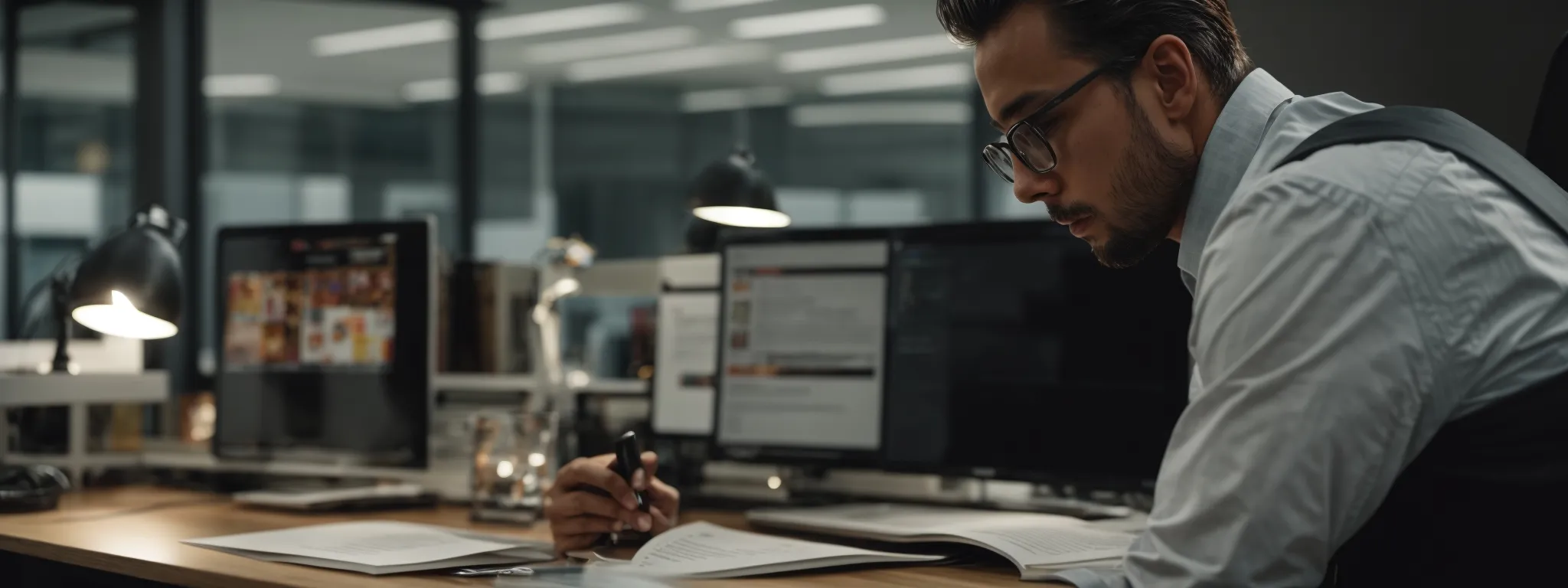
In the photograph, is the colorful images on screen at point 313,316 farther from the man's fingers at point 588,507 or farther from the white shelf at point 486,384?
the man's fingers at point 588,507

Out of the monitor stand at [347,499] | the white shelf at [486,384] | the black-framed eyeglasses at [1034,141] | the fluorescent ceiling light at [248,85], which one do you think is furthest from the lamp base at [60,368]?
the fluorescent ceiling light at [248,85]

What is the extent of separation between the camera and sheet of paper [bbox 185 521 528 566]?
5.19 feet

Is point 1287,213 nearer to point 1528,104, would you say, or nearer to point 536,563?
point 1528,104

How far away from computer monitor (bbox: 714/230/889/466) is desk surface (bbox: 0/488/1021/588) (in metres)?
0.15

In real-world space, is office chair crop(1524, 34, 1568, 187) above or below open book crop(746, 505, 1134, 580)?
above

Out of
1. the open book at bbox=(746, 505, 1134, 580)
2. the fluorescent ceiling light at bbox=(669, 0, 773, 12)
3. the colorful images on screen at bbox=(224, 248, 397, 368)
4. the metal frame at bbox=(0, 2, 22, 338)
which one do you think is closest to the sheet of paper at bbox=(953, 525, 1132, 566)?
the open book at bbox=(746, 505, 1134, 580)

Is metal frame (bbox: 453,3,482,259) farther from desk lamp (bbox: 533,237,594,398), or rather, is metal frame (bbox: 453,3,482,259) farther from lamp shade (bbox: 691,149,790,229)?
lamp shade (bbox: 691,149,790,229)

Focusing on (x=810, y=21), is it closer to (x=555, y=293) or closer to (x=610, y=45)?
(x=610, y=45)

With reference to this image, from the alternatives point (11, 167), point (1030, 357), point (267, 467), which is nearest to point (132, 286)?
point (267, 467)

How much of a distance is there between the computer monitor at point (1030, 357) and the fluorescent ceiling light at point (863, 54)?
19.7 ft

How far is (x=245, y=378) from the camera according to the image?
2.48 m

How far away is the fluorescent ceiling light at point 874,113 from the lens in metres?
8.27

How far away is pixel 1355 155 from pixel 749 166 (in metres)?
1.37

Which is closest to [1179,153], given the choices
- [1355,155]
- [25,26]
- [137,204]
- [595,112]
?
[1355,155]
